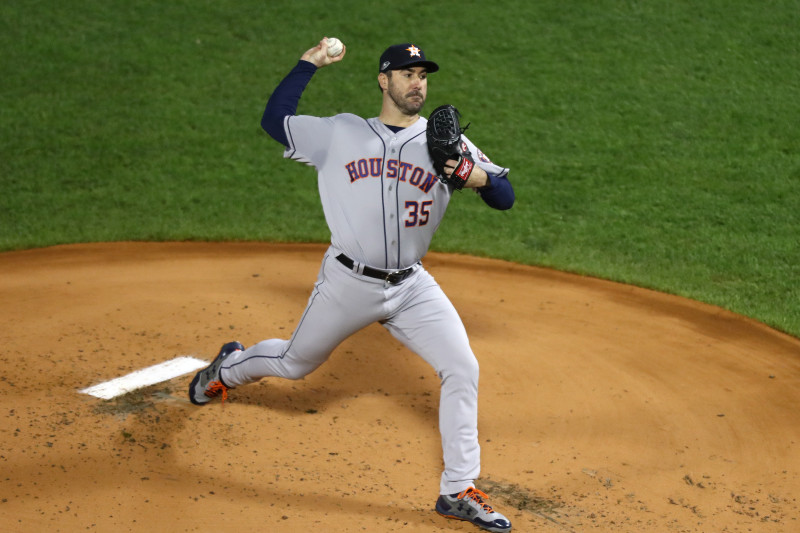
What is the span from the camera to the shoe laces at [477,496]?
457 cm

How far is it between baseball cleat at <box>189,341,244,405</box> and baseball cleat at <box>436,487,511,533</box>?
1.49 meters

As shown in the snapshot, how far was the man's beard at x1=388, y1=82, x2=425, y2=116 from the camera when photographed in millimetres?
4770

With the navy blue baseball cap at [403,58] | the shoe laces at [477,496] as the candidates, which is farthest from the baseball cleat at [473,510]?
the navy blue baseball cap at [403,58]

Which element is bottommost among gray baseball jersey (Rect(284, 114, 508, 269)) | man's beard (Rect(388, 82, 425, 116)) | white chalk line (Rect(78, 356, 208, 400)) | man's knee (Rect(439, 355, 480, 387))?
white chalk line (Rect(78, 356, 208, 400))

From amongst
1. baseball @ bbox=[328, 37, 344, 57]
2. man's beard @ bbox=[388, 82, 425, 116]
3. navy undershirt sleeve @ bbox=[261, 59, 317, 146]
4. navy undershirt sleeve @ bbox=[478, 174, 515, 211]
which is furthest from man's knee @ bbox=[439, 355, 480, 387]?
baseball @ bbox=[328, 37, 344, 57]

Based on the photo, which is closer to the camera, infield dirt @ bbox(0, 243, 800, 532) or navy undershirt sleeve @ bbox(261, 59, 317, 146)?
infield dirt @ bbox(0, 243, 800, 532)

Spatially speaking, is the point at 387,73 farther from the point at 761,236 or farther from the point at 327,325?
the point at 761,236

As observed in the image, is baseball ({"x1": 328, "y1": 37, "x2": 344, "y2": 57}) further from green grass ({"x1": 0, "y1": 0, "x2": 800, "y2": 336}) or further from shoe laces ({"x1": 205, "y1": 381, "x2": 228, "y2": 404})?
green grass ({"x1": 0, "y1": 0, "x2": 800, "y2": 336})

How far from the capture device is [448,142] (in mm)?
4570

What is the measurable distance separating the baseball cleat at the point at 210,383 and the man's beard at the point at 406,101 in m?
1.73

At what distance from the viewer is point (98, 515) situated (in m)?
4.44

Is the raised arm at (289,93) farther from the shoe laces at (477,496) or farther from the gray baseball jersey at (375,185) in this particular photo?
the shoe laces at (477,496)

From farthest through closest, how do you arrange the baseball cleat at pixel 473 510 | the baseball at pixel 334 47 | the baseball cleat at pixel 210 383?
the baseball cleat at pixel 210 383 < the baseball at pixel 334 47 < the baseball cleat at pixel 473 510

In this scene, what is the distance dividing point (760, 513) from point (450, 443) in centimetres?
155
